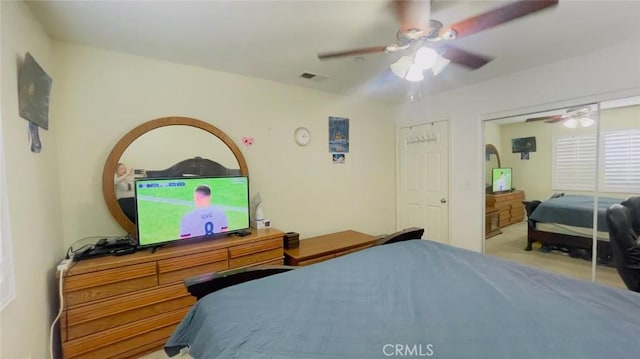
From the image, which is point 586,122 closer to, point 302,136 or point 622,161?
point 622,161

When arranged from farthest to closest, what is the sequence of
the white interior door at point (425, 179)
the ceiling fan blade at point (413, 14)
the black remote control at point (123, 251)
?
1. the white interior door at point (425, 179)
2. the black remote control at point (123, 251)
3. the ceiling fan blade at point (413, 14)

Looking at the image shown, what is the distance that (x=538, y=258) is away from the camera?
10.5ft

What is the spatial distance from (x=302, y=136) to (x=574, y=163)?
294 centimetres

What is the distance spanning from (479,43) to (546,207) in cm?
213

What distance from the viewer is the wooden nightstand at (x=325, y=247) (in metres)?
2.69

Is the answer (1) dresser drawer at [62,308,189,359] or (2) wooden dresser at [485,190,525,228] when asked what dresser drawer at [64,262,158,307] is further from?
(2) wooden dresser at [485,190,525,228]

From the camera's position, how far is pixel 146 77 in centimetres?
242

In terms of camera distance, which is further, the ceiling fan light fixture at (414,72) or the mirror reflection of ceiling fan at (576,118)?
the mirror reflection of ceiling fan at (576,118)

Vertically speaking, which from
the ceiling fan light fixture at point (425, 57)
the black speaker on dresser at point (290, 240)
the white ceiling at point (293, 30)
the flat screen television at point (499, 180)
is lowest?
the black speaker on dresser at point (290, 240)

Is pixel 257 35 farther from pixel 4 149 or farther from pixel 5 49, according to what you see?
pixel 4 149

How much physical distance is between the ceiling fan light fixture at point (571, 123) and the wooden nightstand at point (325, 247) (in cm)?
238

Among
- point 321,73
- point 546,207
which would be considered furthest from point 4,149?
point 546,207

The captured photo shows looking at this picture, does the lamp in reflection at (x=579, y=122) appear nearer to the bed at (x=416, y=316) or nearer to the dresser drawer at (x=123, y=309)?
the bed at (x=416, y=316)

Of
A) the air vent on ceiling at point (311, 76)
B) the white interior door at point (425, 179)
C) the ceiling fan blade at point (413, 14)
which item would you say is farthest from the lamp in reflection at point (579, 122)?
the air vent on ceiling at point (311, 76)
